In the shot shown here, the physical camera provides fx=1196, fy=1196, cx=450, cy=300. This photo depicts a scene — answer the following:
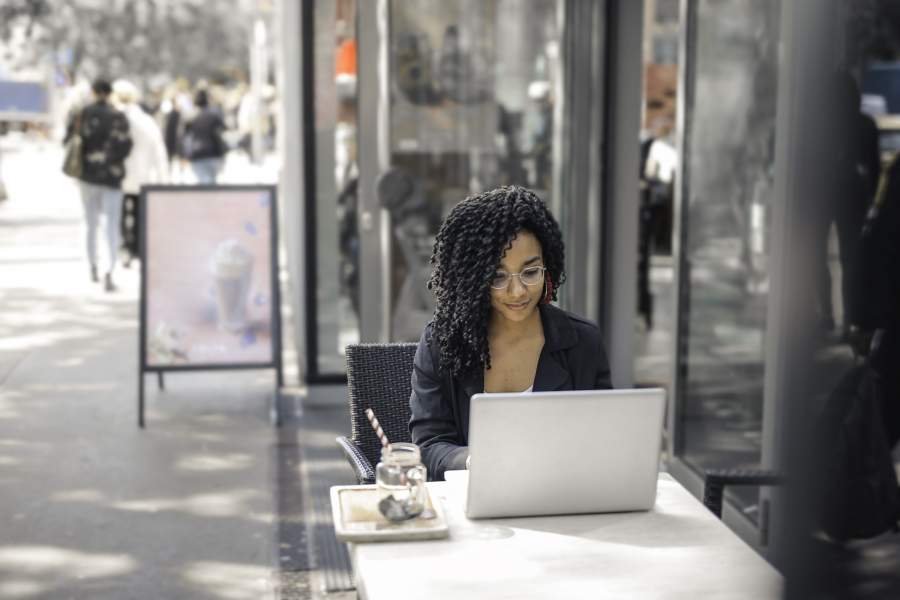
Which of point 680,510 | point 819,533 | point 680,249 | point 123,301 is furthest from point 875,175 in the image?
point 123,301

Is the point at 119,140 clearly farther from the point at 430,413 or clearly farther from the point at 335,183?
the point at 430,413

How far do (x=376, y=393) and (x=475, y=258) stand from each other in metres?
0.58

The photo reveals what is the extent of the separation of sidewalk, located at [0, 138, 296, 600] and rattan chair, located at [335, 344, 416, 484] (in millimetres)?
985

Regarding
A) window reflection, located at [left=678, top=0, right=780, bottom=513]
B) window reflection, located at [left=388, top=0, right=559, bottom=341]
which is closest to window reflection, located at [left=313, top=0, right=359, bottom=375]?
window reflection, located at [left=388, top=0, right=559, bottom=341]

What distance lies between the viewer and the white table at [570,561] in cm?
202

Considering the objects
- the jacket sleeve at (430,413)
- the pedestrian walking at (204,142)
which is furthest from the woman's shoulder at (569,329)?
the pedestrian walking at (204,142)

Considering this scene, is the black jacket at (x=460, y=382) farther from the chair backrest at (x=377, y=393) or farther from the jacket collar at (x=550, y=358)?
the chair backrest at (x=377, y=393)

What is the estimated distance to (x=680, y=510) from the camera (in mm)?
2455

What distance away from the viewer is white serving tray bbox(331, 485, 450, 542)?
2.21 m

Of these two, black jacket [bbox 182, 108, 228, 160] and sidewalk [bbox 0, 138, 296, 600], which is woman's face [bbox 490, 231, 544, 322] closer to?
sidewalk [bbox 0, 138, 296, 600]

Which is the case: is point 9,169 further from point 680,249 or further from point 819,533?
point 819,533

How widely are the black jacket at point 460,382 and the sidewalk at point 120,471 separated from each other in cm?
133

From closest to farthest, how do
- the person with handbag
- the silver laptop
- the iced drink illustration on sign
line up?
the silver laptop → the iced drink illustration on sign → the person with handbag

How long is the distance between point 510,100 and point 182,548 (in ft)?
10.1
